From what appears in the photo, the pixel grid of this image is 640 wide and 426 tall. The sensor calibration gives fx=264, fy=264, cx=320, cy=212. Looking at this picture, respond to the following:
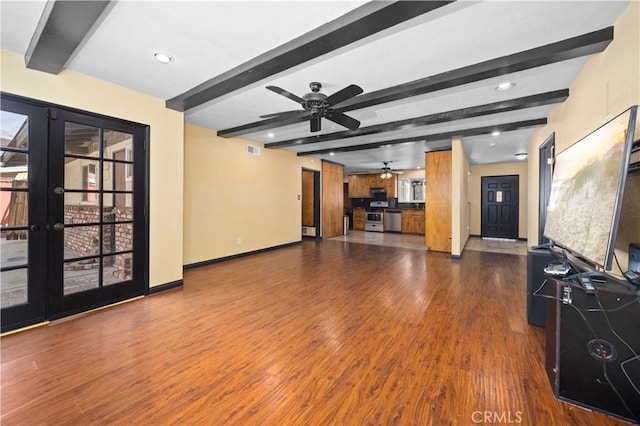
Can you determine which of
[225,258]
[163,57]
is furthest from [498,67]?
[225,258]

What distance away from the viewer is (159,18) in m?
1.97

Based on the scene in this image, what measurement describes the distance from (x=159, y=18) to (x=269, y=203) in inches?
184

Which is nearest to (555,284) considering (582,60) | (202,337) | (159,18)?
(582,60)

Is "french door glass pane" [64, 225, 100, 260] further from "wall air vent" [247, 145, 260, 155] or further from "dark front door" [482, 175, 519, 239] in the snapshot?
"dark front door" [482, 175, 519, 239]

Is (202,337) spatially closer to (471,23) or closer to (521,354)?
(521,354)

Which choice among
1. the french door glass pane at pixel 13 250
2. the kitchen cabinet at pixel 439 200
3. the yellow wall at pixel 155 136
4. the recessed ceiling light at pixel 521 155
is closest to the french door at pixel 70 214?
the french door glass pane at pixel 13 250

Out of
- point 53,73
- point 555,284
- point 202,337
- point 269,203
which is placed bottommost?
point 202,337

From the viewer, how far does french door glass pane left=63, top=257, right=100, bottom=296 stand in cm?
278

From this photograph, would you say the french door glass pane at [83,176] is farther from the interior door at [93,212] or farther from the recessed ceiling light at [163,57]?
the recessed ceiling light at [163,57]

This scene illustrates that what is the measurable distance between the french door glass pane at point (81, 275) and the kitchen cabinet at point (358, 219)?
28.9ft

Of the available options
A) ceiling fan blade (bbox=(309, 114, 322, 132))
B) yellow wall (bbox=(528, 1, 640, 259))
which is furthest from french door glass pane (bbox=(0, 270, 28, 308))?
yellow wall (bbox=(528, 1, 640, 259))

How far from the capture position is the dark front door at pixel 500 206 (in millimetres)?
8098

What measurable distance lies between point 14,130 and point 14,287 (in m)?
1.46

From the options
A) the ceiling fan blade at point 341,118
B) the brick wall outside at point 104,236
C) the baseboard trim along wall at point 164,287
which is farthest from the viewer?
the baseboard trim along wall at point 164,287
